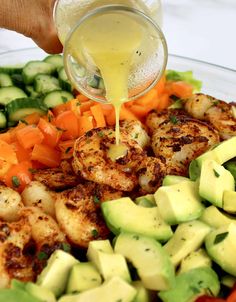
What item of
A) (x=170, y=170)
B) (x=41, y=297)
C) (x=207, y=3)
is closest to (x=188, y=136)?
(x=170, y=170)

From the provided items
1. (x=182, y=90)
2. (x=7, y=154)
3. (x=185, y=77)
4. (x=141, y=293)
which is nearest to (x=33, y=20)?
(x=7, y=154)

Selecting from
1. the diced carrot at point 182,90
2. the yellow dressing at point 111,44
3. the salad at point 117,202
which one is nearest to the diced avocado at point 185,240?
the salad at point 117,202

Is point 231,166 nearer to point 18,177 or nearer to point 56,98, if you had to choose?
point 18,177

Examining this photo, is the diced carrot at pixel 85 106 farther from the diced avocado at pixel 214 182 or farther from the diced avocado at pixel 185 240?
the diced avocado at pixel 185 240

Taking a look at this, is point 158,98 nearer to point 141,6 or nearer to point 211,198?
point 141,6

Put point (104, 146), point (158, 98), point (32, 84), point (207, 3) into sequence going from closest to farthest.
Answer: point (104, 146)
point (158, 98)
point (32, 84)
point (207, 3)

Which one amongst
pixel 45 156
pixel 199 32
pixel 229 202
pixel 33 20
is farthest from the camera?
pixel 199 32
